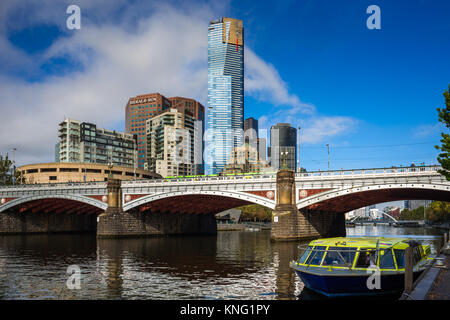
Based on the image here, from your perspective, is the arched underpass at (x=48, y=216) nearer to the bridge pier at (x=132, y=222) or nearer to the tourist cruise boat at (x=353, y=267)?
the bridge pier at (x=132, y=222)

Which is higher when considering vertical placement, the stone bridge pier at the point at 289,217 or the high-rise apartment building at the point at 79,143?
the high-rise apartment building at the point at 79,143

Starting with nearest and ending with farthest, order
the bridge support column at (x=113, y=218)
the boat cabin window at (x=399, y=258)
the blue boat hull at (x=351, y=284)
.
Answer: the blue boat hull at (x=351, y=284) → the boat cabin window at (x=399, y=258) → the bridge support column at (x=113, y=218)

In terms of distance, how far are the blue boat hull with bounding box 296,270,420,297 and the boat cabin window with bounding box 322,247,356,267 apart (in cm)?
93

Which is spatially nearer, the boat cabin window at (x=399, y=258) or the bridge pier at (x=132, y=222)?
the boat cabin window at (x=399, y=258)

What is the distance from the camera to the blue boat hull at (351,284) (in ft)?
62.3

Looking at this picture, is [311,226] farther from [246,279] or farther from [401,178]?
[246,279]

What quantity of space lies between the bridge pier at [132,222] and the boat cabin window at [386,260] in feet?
179

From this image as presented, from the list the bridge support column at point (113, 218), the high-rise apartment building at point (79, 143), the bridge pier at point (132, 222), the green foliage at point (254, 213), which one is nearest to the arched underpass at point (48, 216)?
the bridge support column at point (113, 218)

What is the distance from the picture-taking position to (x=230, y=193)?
6175 cm

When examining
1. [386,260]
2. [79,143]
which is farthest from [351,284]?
[79,143]

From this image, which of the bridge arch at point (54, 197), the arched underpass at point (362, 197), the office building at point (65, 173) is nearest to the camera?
the arched underpass at point (362, 197)

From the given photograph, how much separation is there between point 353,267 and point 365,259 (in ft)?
3.48

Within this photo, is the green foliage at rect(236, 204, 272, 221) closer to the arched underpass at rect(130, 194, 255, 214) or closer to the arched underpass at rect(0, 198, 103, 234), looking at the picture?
the arched underpass at rect(0, 198, 103, 234)
